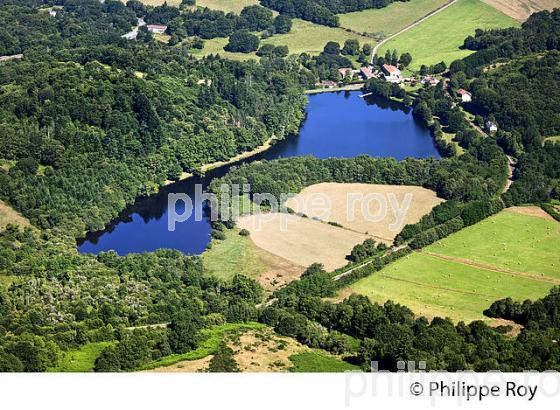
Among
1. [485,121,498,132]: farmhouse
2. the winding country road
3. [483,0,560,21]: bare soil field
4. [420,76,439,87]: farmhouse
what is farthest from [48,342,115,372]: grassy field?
[483,0,560,21]: bare soil field

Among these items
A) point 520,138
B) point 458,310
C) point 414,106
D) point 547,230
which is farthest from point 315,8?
point 458,310

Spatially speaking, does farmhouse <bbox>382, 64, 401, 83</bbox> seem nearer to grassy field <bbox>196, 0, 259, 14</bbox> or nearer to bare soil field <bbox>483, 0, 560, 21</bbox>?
bare soil field <bbox>483, 0, 560, 21</bbox>

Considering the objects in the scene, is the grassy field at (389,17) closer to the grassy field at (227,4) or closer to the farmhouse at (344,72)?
the grassy field at (227,4)

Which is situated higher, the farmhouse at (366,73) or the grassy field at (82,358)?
the farmhouse at (366,73)

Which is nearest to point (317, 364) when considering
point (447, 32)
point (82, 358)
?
point (82, 358)

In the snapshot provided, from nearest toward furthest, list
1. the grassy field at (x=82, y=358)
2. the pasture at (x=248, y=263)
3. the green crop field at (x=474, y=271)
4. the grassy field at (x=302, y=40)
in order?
1. the grassy field at (x=82, y=358)
2. the green crop field at (x=474, y=271)
3. the pasture at (x=248, y=263)
4. the grassy field at (x=302, y=40)

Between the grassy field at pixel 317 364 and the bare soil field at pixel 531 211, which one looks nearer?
the grassy field at pixel 317 364

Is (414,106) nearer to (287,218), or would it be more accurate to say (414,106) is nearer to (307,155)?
(307,155)

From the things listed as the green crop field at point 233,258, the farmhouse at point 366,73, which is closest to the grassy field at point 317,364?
the green crop field at point 233,258
